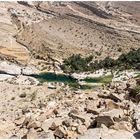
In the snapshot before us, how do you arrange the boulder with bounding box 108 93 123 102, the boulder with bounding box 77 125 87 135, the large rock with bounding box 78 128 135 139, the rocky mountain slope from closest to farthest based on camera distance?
the large rock with bounding box 78 128 135 139, the boulder with bounding box 77 125 87 135, the boulder with bounding box 108 93 123 102, the rocky mountain slope

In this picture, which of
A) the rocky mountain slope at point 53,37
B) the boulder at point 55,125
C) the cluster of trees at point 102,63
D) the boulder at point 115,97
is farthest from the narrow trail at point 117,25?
the boulder at point 55,125

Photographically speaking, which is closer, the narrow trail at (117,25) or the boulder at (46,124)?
the boulder at (46,124)

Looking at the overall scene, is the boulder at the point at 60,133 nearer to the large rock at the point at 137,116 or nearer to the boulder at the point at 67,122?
the boulder at the point at 67,122

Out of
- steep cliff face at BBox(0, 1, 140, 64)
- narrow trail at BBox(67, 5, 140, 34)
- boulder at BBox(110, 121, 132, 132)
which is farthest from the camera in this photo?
narrow trail at BBox(67, 5, 140, 34)

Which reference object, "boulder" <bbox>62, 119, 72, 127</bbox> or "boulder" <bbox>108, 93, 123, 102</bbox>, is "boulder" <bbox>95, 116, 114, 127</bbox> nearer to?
"boulder" <bbox>62, 119, 72, 127</bbox>

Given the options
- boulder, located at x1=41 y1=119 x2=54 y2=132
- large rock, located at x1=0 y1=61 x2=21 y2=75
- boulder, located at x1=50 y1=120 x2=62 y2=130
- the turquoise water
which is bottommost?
large rock, located at x1=0 y1=61 x2=21 y2=75

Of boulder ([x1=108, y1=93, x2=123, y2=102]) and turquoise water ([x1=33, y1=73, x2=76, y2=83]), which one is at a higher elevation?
boulder ([x1=108, y1=93, x2=123, y2=102])

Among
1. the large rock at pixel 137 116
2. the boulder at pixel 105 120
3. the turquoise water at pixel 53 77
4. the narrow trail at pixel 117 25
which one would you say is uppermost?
the large rock at pixel 137 116

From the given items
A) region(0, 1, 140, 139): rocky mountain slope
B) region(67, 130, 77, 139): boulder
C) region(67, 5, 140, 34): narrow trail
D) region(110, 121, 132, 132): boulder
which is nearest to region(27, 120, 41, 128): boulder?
region(67, 130, 77, 139): boulder

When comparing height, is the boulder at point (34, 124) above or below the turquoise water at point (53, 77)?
above
